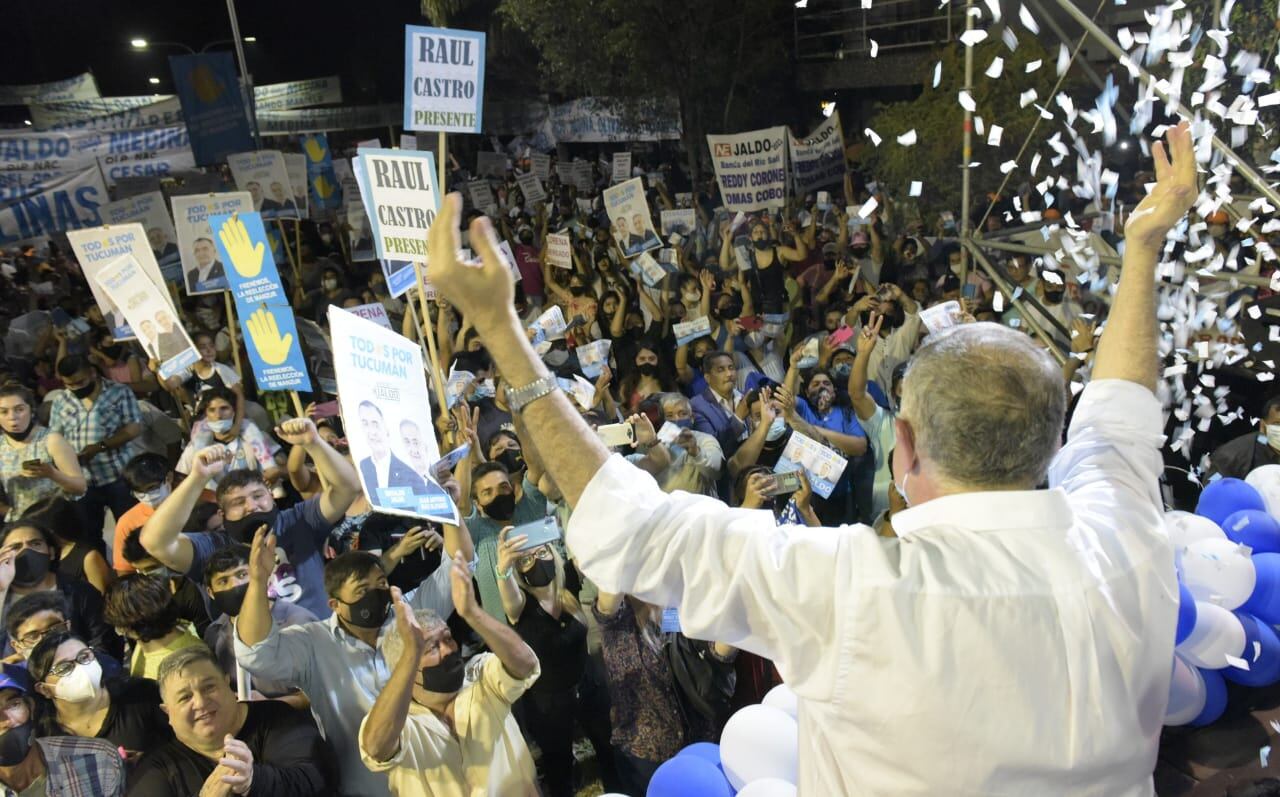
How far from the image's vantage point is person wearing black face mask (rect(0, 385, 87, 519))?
18.1ft

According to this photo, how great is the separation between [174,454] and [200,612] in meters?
3.11

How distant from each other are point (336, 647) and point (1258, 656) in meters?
3.13

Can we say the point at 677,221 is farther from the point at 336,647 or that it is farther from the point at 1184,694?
the point at 1184,694

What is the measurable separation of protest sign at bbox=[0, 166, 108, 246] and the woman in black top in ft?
32.1

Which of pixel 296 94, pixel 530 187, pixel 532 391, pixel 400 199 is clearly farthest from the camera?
pixel 296 94

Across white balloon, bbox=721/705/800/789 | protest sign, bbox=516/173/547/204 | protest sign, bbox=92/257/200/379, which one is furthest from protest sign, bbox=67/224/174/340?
protest sign, bbox=516/173/547/204

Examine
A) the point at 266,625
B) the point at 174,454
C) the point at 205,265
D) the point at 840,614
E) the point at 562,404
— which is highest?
the point at 562,404

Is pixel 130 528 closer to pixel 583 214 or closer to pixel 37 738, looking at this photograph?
pixel 37 738

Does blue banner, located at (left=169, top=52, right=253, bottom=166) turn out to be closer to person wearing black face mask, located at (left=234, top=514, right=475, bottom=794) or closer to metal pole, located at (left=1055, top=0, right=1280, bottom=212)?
person wearing black face mask, located at (left=234, top=514, right=475, bottom=794)

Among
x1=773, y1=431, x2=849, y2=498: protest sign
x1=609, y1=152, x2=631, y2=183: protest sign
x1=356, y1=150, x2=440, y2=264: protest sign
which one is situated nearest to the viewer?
x1=773, y1=431, x2=849, y2=498: protest sign

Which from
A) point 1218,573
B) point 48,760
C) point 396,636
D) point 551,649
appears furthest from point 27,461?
point 1218,573

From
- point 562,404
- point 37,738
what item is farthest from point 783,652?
point 37,738

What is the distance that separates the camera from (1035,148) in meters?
10.6

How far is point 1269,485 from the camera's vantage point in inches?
154
